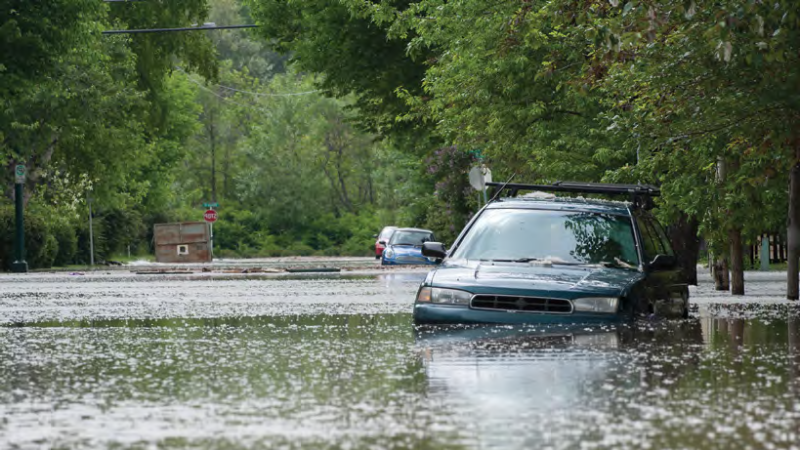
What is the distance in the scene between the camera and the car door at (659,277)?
47.1ft

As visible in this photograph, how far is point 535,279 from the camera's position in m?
13.3

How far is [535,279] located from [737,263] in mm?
10558

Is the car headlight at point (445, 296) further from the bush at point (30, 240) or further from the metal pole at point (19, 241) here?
the bush at point (30, 240)

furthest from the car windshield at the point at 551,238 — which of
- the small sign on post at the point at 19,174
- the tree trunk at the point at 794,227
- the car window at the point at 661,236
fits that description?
the small sign on post at the point at 19,174

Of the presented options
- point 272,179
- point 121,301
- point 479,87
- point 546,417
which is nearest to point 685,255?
point 479,87

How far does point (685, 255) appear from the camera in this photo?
28906 mm

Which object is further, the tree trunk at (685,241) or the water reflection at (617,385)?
the tree trunk at (685,241)

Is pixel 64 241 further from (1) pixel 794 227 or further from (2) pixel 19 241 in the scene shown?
(1) pixel 794 227

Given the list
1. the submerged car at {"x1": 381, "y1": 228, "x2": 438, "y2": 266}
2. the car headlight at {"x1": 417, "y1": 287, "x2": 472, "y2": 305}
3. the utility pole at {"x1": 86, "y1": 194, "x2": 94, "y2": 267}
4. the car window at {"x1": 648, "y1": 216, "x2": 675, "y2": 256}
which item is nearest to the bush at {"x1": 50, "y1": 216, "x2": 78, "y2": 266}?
the utility pole at {"x1": 86, "y1": 194, "x2": 94, "y2": 267}

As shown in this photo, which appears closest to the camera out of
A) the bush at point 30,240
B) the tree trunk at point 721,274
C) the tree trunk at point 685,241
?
the tree trunk at point 721,274

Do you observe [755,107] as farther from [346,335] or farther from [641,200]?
[346,335]

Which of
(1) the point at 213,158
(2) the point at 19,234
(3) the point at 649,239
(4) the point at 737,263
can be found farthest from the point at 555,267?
(1) the point at 213,158

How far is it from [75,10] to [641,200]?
59.7ft

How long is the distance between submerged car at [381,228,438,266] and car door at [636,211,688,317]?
114 ft
